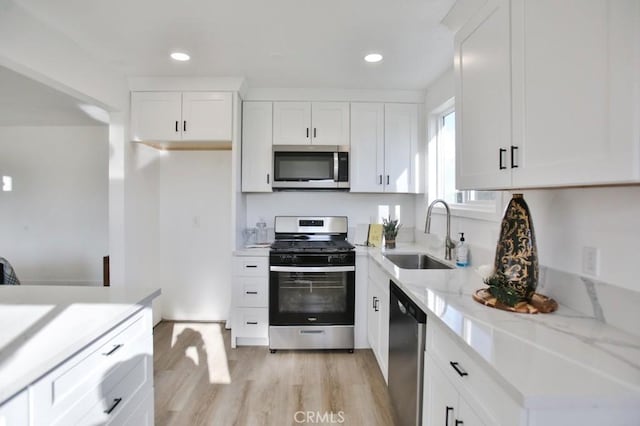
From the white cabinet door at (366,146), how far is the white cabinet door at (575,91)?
190 centimetres

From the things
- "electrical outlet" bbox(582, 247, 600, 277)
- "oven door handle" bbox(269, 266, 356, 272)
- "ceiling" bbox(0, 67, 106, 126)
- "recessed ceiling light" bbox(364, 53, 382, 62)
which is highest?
"recessed ceiling light" bbox(364, 53, 382, 62)

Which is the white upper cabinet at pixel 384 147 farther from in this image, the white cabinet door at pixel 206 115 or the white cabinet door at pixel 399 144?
the white cabinet door at pixel 206 115

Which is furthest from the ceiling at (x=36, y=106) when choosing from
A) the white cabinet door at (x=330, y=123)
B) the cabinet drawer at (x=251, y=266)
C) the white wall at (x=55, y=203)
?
the white cabinet door at (x=330, y=123)

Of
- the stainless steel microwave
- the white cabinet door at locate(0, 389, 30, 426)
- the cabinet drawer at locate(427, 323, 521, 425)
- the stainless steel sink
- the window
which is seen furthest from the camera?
the stainless steel microwave

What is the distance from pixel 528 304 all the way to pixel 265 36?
2.08 meters

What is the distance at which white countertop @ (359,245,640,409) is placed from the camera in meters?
0.75

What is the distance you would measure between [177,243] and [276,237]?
1091 millimetres

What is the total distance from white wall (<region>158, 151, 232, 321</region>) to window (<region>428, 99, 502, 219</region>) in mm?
2056

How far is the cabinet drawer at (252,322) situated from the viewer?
285cm

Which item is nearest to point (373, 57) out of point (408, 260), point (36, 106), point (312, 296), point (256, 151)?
point (256, 151)

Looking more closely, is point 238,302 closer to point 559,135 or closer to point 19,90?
point 559,135

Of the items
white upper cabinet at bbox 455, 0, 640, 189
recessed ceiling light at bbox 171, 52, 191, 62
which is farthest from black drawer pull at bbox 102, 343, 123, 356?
recessed ceiling light at bbox 171, 52, 191, 62

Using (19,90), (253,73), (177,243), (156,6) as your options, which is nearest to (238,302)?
(177,243)

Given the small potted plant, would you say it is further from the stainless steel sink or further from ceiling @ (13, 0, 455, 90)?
ceiling @ (13, 0, 455, 90)
